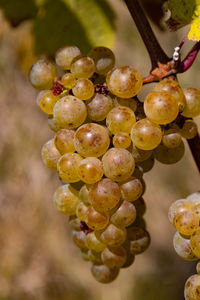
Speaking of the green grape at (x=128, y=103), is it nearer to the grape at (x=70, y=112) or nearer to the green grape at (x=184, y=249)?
the grape at (x=70, y=112)

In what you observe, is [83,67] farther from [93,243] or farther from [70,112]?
[93,243]

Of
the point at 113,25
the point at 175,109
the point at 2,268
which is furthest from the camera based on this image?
the point at 2,268

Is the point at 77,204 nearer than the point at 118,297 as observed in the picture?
Yes

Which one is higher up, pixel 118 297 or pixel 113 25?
pixel 113 25

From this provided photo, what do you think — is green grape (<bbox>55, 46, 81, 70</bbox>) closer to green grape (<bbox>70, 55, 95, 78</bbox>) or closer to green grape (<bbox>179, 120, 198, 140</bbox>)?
green grape (<bbox>70, 55, 95, 78</bbox>)

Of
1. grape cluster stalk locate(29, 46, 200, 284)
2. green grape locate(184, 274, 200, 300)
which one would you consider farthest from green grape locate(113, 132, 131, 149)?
green grape locate(184, 274, 200, 300)

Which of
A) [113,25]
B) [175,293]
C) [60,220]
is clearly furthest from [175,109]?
[175,293]

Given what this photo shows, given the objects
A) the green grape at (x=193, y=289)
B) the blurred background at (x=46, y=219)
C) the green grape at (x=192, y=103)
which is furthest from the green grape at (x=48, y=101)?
the blurred background at (x=46, y=219)

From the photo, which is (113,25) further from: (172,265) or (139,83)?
(172,265)
